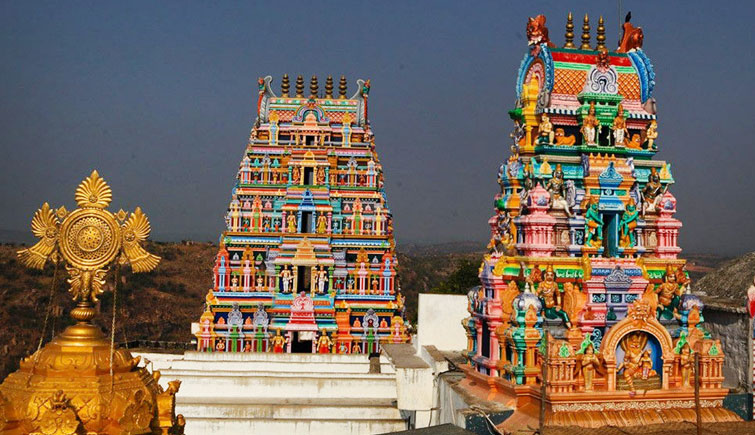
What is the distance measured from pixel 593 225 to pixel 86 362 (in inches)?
438

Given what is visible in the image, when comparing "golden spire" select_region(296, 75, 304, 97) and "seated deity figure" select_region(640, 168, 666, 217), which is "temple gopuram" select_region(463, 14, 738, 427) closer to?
"seated deity figure" select_region(640, 168, 666, 217)

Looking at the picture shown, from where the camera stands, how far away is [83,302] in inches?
228

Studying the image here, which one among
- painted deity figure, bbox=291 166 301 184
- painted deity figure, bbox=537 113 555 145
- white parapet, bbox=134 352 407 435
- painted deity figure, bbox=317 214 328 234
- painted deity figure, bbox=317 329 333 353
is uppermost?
painted deity figure, bbox=291 166 301 184

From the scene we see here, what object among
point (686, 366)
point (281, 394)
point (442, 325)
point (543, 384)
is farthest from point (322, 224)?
point (543, 384)

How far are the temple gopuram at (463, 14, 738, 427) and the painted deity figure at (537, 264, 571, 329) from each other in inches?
0.8

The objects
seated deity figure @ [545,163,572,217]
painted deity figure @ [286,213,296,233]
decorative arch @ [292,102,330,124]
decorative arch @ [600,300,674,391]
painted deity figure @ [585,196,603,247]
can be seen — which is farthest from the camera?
decorative arch @ [292,102,330,124]

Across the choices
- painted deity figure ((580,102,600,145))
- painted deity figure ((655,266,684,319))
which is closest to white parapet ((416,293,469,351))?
painted deity figure ((655,266,684,319))

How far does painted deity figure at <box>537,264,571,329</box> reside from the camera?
48.1 feet

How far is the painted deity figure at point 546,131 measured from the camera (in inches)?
623

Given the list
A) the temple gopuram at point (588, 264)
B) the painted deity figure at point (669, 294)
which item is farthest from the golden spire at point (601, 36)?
the painted deity figure at point (669, 294)

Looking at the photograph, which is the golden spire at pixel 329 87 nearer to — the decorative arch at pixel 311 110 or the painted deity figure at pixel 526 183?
the decorative arch at pixel 311 110

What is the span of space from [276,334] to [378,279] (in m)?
3.67

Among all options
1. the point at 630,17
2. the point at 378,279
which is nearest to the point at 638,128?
the point at 630,17

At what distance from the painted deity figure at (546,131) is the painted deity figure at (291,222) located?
11.9 metres
